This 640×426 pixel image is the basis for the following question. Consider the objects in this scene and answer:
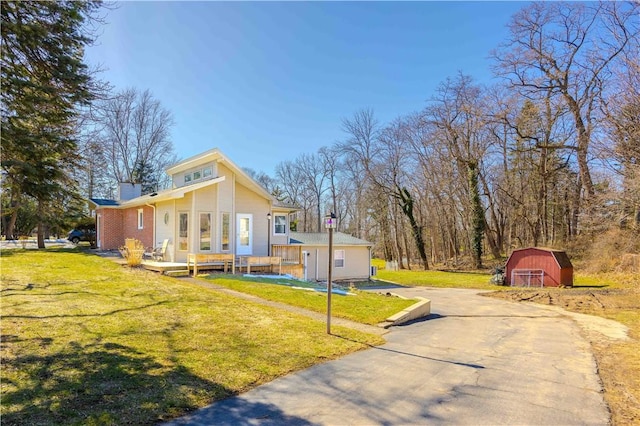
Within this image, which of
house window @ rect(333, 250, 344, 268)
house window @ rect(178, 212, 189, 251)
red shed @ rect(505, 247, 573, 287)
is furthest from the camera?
house window @ rect(333, 250, 344, 268)

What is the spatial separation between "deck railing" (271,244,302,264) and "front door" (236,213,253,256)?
6.20ft

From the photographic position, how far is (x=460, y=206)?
112 ft

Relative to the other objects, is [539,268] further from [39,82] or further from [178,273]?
[39,82]

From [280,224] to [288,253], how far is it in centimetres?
180

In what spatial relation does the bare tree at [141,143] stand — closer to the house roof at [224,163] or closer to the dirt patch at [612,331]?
the house roof at [224,163]

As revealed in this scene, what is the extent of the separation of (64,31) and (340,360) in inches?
243

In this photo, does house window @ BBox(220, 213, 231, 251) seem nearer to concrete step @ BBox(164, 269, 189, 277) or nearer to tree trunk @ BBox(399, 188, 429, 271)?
concrete step @ BBox(164, 269, 189, 277)

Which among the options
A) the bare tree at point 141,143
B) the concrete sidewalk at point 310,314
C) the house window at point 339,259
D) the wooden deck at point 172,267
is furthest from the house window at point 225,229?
the bare tree at point 141,143

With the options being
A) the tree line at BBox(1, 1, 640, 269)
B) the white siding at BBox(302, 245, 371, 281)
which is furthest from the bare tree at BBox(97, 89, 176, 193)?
the white siding at BBox(302, 245, 371, 281)

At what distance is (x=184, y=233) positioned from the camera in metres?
16.9

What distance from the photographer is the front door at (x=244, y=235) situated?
18312mm

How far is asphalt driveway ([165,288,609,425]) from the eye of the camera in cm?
370

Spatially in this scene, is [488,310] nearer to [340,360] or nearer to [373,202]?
[340,360]

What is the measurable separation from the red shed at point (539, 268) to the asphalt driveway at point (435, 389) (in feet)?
46.0
